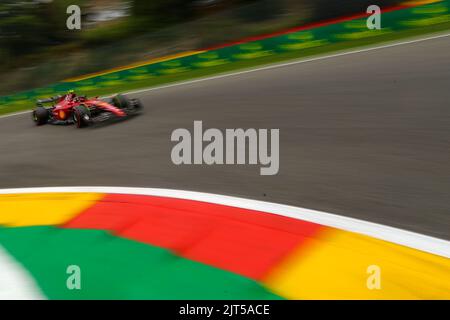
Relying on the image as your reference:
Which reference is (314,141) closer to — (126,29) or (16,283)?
(16,283)

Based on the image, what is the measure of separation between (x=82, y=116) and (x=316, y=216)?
17.6 ft

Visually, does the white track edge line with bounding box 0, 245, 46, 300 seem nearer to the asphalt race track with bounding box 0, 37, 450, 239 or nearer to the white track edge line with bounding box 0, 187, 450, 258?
the white track edge line with bounding box 0, 187, 450, 258

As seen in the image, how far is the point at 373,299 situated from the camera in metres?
2.57

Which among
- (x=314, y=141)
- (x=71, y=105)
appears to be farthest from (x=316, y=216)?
(x=71, y=105)

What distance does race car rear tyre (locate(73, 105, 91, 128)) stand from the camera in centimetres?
778

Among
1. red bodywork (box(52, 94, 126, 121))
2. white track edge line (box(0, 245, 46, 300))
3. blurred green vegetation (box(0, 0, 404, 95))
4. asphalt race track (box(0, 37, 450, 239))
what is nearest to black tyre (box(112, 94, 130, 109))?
red bodywork (box(52, 94, 126, 121))

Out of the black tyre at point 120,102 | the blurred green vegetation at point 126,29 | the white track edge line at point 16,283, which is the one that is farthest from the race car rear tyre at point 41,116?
the white track edge line at point 16,283

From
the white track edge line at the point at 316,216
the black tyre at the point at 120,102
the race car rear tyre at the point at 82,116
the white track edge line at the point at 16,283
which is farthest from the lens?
the black tyre at the point at 120,102

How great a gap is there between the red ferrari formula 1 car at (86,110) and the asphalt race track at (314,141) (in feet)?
0.94

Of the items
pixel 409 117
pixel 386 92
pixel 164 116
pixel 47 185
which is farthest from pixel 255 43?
pixel 47 185

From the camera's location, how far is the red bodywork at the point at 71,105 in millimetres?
7918

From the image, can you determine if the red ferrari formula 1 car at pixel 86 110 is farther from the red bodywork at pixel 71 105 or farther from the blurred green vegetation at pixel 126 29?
the blurred green vegetation at pixel 126 29

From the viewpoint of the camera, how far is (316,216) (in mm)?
3639
